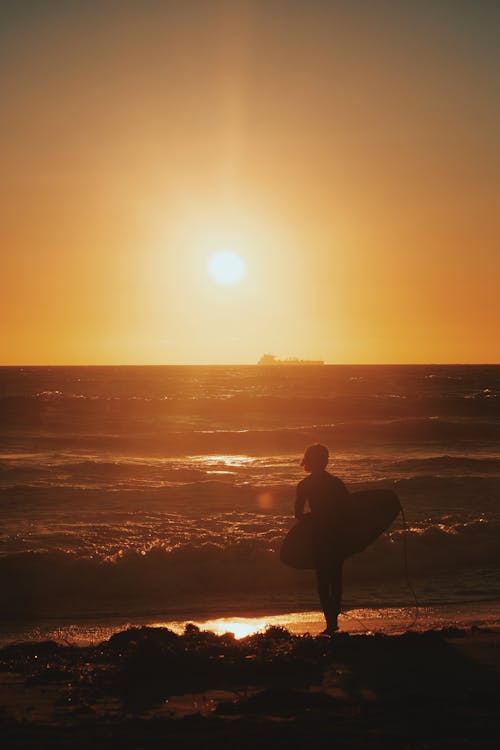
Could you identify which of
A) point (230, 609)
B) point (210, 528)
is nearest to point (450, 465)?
point (210, 528)

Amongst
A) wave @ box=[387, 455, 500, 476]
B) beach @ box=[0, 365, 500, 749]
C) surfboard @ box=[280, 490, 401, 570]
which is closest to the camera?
beach @ box=[0, 365, 500, 749]

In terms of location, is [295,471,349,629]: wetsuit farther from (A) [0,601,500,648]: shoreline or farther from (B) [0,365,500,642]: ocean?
(B) [0,365,500,642]: ocean

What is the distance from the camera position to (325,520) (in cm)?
830

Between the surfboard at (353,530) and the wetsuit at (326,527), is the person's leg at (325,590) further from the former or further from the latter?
the surfboard at (353,530)

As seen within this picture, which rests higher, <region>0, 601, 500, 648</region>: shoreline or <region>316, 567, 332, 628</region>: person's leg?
<region>316, 567, 332, 628</region>: person's leg

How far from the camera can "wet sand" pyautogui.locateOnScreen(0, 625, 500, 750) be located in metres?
4.95

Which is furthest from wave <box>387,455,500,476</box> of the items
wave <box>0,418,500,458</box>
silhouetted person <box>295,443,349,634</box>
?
silhouetted person <box>295,443,349,634</box>

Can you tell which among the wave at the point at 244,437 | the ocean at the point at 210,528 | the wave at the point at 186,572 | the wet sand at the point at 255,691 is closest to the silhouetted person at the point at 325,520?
the wet sand at the point at 255,691

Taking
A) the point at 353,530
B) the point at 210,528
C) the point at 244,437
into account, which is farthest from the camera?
the point at 244,437

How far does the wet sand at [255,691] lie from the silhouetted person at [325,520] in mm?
640

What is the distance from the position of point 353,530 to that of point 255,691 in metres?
3.42

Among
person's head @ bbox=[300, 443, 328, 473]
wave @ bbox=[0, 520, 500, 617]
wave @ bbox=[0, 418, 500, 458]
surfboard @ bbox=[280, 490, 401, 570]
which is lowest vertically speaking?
wave @ bbox=[0, 520, 500, 617]

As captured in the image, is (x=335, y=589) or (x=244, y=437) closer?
(x=335, y=589)

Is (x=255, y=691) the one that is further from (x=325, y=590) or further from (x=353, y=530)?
(x=353, y=530)
